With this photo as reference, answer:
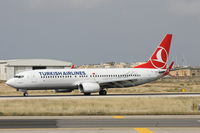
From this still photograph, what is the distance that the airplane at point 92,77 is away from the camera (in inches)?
1933

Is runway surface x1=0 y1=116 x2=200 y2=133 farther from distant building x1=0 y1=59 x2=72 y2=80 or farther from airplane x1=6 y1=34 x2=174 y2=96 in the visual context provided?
distant building x1=0 y1=59 x2=72 y2=80

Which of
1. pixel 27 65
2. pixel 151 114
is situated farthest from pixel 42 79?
pixel 27 65

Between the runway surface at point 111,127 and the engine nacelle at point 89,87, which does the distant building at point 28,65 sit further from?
the runway surface at point 111,127

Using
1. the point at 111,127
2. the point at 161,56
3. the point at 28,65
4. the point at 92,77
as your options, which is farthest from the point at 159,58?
the point at 28,65

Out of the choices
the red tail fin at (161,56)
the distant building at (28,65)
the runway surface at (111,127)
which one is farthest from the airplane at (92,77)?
the distant building at (28,65)

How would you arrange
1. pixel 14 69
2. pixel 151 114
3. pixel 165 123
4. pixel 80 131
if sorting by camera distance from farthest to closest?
1. pixel 14 69
2. pixel 151 114
3. pixel 165 123
4. pixel 80 131

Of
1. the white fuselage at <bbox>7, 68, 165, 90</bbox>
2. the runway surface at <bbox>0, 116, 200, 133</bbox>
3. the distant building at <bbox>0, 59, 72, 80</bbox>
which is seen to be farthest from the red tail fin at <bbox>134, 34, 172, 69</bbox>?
the distant building at <bbox>0, 59, 72, 80</bbox>

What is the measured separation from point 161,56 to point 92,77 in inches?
428

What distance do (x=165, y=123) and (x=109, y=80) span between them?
31.0 meters

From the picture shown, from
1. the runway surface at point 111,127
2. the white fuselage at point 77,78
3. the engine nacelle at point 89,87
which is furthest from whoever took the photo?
the white fuselage at point 77,78

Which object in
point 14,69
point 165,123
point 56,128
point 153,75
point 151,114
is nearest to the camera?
point 56,128

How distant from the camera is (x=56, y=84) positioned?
49.8 m

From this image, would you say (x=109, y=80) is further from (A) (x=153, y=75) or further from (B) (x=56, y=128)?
(B) (x=56, y=128)

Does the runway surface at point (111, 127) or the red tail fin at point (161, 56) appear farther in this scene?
the red tail fin at point (161, 56)
